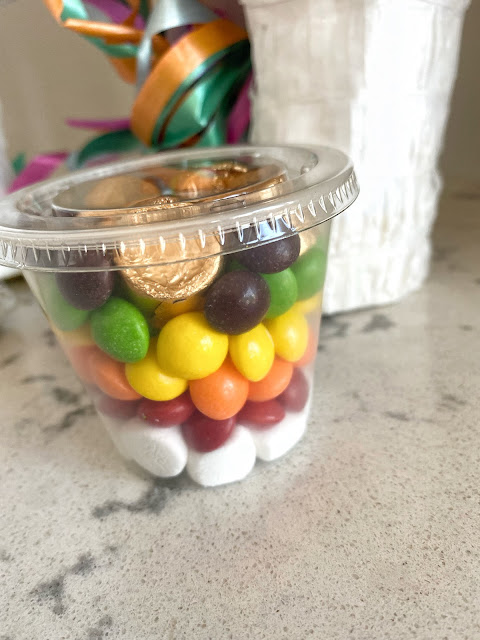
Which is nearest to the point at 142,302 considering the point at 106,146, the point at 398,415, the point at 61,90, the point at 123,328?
the point at 123,328

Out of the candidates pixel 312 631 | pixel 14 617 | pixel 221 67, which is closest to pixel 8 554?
pixel 14 617

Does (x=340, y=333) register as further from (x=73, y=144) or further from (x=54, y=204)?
(x=73, y=144)

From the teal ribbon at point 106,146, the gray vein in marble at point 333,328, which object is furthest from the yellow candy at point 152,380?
the teal ribbon at point 106,146

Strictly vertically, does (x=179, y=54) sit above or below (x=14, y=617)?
Answer: above

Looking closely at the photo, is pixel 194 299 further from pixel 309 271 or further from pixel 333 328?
pixel 333 328

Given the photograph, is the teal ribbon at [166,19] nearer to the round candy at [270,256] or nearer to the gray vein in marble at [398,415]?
the round candy at [270,256]

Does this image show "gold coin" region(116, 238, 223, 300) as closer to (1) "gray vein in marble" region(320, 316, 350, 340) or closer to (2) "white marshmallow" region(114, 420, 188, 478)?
(2) "white marshmallow" region(114, 420, 188, 478)

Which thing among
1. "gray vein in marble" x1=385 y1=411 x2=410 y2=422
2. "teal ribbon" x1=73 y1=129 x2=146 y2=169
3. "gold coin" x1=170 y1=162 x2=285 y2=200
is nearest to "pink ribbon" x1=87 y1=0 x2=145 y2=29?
"teal ribbon" x1=73 y1=129 x2=146 y2=169
